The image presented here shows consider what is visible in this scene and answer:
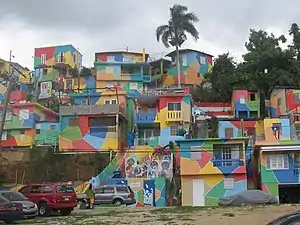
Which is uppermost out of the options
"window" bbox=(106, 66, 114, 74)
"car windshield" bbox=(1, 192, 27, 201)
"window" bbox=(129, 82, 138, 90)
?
"window" bbox=(106, 66, 114, 74)

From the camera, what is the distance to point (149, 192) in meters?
42.6

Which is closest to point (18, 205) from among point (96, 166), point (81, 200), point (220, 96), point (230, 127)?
point (81, 200)

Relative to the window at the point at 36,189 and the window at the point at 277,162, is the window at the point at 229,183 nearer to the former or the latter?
the window at the point at 277,162

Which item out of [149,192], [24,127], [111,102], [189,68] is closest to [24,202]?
[149,192]

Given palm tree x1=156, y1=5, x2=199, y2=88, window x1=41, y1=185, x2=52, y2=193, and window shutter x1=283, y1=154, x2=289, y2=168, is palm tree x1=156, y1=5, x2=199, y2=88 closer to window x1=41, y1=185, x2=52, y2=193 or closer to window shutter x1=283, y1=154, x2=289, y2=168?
window shutter x1=283, y1=154, x2=289, y2=168

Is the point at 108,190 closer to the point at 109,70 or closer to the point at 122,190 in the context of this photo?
the point at 122,190

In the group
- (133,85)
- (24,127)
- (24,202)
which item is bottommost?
(24,202)

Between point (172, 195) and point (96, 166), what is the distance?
9.39 m

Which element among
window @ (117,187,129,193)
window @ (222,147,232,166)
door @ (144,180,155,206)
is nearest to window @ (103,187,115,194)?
window @ (117,187,129,193)

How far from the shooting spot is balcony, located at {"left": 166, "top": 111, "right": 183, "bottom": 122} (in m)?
53.5

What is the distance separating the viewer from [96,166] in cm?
4884

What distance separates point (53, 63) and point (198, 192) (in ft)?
150

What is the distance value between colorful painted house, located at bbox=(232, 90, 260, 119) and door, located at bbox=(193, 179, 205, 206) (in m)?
18.4

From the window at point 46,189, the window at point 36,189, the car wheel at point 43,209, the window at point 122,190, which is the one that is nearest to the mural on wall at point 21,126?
the window at point 122,190
